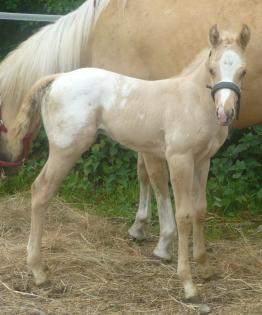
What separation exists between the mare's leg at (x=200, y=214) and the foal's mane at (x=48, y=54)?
1257mm

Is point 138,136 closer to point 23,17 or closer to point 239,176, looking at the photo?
point 23,17

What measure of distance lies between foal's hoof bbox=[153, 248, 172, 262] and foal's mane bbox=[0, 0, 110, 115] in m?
1.27

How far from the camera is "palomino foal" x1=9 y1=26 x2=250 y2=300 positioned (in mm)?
3508

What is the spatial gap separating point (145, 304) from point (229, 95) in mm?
1209

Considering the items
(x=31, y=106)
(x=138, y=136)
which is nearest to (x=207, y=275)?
(x=138, y=136)

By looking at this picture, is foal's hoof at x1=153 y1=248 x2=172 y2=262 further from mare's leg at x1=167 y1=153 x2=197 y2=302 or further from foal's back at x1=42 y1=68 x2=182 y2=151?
foal's back at x1=42 y1=68 x2=182 y2=151

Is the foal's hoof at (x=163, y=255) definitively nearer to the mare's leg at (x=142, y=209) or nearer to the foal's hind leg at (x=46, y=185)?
the mare's leg at (x=142, y=209)

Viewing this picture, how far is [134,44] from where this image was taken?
4.46 meters

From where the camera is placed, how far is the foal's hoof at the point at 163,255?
4344 mm

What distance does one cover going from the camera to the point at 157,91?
3.65 m

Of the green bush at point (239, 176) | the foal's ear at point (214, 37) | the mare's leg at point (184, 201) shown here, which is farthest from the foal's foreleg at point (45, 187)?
the green bush at point (239, 176)

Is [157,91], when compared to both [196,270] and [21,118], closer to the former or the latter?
[21,118]

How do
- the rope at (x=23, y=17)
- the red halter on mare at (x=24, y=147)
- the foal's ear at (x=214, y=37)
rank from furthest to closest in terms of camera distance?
the rope at (x=23, y=17), the red halter on mare at (x=24, y=147), the foal's ear at (x=214, y=37)

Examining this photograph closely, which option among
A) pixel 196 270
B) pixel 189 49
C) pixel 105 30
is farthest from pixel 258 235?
pixel 105 30
